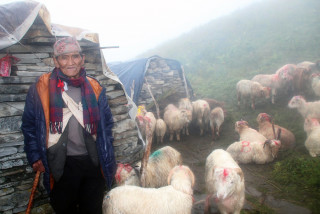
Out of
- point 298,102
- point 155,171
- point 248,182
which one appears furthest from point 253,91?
point 155,171

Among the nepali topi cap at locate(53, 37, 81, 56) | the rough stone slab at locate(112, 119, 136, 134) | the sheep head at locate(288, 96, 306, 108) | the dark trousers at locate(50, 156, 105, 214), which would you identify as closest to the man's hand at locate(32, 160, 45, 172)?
the dark trousers at locate(50, 156, 105, 214)

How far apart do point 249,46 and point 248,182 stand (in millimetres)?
15957

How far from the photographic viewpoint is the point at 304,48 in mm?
13461

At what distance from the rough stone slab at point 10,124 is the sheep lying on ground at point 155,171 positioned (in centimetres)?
177

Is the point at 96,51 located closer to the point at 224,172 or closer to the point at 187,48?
the point at 224,172

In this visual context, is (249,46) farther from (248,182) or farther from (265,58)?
(248,182)

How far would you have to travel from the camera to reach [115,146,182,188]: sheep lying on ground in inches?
134

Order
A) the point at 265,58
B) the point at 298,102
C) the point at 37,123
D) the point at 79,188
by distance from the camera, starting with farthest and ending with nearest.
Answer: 1. the point at 265,58
2. the point at 298,102
3. the point at 79,188
4. the point at 37,123

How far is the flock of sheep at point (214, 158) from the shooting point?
9.04ft

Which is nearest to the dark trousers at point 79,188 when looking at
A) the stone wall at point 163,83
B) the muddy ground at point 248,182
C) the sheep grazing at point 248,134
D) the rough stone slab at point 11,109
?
the rough stone slab at point 11,109

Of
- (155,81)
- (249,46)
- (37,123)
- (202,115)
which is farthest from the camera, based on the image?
(249,46)

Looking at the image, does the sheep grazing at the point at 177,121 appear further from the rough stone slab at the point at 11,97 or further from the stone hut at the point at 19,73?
the rough stone slab at the point at 11,97

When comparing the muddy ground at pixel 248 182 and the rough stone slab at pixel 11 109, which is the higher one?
the rough stone slab at pixel 11 109

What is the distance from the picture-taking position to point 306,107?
676 centimetres
